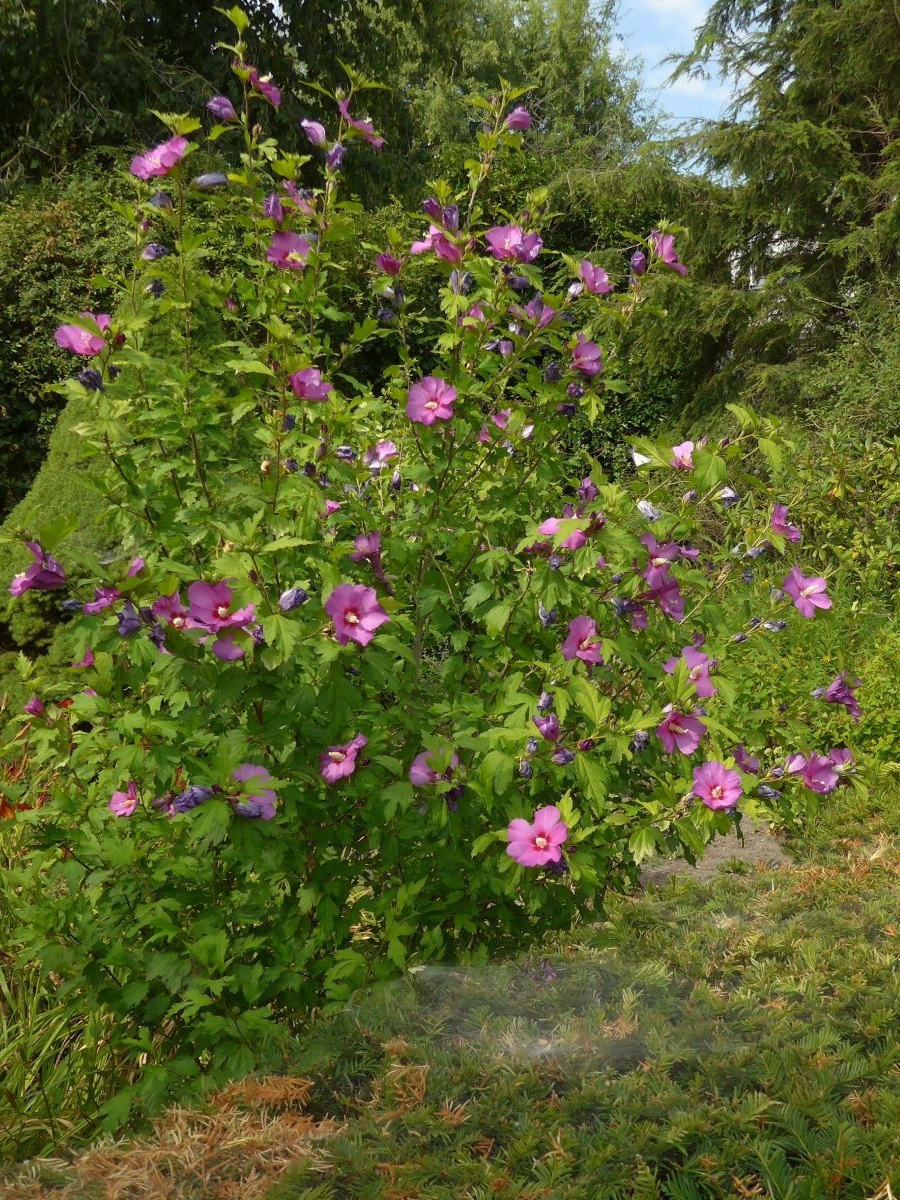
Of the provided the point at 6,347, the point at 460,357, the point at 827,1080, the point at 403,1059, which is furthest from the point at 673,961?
the point at 6,347

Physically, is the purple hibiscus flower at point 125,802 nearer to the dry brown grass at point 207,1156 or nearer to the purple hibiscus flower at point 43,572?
the purple hibiscus flower at point 43,572

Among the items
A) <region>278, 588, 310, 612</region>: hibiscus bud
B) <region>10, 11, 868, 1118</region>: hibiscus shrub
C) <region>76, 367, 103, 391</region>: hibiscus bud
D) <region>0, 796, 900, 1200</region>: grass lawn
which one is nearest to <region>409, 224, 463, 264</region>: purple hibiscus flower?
A: <region>10, 11, 868, 1118</region>: hibiscus shrub

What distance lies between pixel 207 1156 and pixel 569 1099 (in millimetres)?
526

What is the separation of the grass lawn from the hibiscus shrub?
30 cm

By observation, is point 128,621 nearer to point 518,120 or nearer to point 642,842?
point 642,842

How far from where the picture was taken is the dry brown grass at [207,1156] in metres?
1.33

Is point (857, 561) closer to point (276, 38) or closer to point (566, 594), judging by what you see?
point (566, 594)

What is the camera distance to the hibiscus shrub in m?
1.98

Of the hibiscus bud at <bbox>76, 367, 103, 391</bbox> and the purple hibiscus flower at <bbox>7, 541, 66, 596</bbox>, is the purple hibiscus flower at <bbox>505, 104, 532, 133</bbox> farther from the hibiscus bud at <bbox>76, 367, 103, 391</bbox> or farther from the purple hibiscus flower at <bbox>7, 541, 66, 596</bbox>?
the purple hibiscus flower at <bbox>7, 541, 66, 596</bbox>

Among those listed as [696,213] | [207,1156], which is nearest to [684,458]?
[207,1156]

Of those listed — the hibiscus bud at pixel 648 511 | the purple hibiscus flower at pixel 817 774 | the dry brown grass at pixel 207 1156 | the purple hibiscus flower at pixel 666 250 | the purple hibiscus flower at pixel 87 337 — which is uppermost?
the purple hibiscus flower at pixel 666 250

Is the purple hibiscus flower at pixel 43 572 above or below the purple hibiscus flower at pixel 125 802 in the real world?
above

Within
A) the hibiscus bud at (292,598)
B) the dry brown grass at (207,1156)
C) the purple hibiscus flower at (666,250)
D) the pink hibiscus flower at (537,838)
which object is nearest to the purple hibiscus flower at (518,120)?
the purple hibiscus flower at (666,250)

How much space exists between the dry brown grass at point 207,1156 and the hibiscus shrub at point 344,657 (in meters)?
0.41
